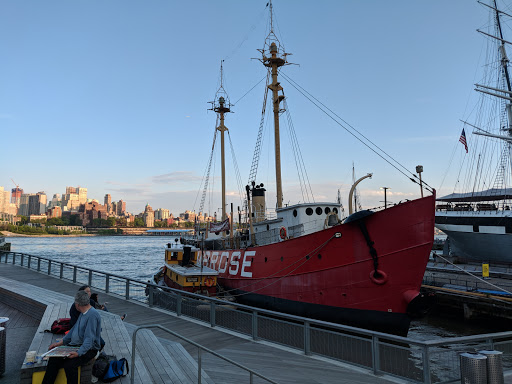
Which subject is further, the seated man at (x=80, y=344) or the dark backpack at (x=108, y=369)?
the dark backpack at (x=108, y=369)

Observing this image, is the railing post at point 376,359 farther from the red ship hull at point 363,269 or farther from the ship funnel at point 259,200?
the ship funnel at point 259,200

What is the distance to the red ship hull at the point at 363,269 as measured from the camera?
14312 mm

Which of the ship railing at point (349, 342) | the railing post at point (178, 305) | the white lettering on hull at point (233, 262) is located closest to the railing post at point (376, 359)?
the ship railing at point (349, 342)

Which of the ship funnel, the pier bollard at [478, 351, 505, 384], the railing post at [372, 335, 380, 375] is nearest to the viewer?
the pier bollard at [478, 351, 505, 384]

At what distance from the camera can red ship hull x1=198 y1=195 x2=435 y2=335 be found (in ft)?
47.0

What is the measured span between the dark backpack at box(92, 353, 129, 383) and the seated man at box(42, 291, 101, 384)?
0.47 m

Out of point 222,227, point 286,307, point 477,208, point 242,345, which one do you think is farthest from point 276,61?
point 477,208

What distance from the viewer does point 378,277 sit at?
48.5 ft

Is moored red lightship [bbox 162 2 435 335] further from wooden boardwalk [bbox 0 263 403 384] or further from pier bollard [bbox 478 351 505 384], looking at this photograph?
pier bollard [bbox 478 351 505 384]

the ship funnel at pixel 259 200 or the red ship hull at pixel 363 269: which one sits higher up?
the ship funnel at pixel 259 200

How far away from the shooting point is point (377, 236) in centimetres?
1483

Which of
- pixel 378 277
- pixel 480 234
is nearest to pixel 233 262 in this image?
pixel 378 277

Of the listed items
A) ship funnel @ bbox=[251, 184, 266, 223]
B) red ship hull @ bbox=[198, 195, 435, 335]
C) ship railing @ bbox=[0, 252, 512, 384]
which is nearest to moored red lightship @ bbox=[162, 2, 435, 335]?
red ship hull @ bbox=[198, 195, 435, 335]

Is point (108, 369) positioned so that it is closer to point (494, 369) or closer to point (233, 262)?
point (494, 369)
